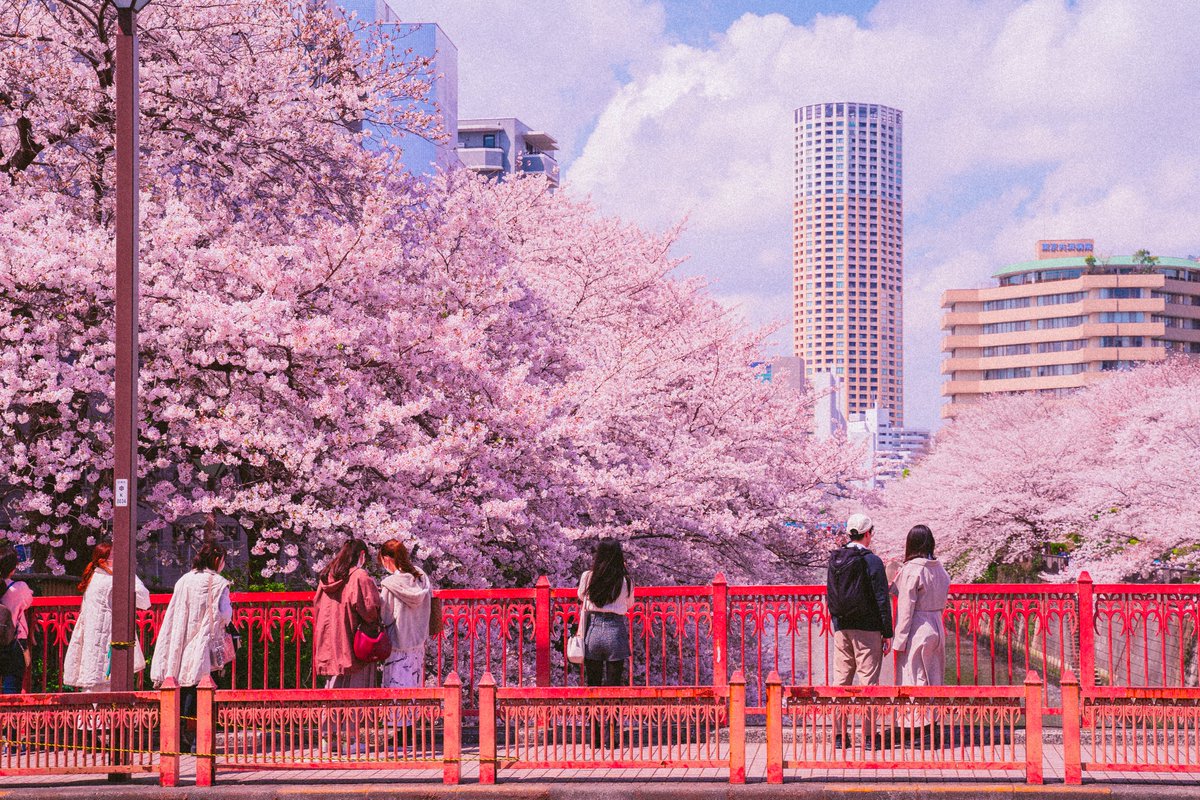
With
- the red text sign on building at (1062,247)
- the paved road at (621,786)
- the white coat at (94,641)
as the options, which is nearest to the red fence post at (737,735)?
the paved road at (621,786)

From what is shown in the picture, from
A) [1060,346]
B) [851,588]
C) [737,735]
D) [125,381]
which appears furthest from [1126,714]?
[1060,346]

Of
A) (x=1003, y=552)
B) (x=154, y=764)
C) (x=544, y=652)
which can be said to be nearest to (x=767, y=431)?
(x=544, y=652)

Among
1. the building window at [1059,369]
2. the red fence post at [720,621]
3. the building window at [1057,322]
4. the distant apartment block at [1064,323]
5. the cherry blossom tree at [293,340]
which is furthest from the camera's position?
the building window at [1057,322]

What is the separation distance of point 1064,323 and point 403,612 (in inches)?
5129

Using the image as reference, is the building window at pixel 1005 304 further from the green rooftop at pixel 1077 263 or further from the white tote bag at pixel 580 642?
the white tote bag at pixel 580 642

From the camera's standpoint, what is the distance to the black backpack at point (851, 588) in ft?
35.9

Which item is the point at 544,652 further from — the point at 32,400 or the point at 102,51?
the point at 102,51

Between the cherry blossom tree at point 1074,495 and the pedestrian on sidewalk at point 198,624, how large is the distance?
778 inches

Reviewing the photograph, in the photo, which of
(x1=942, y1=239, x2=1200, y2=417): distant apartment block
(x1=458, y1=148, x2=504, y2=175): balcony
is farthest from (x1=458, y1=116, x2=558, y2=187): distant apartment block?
(x1=942, y1=239, x2=1200, y2=417): distant apartment block

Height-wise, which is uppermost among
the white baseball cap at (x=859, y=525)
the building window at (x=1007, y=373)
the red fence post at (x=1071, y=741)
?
the building window at (x=1007, y=373)

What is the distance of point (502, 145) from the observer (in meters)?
111

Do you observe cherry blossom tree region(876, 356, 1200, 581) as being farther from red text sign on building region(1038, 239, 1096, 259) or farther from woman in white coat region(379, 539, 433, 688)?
red text sign on building region(1038, 239, 1096, 259)

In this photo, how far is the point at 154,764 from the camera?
10.8 metres

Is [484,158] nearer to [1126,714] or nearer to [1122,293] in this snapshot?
[1122,293]
